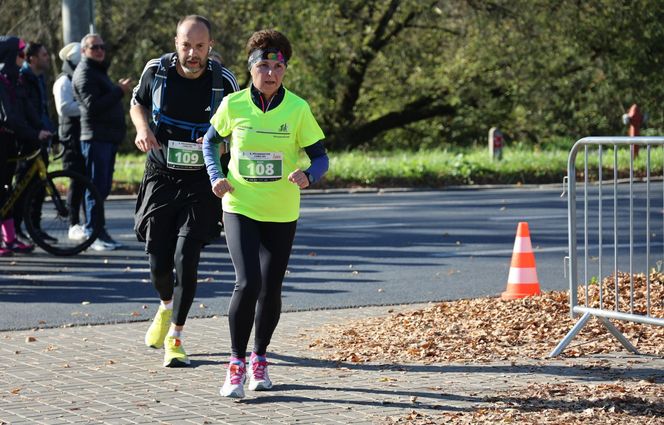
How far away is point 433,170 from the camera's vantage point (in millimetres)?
25594

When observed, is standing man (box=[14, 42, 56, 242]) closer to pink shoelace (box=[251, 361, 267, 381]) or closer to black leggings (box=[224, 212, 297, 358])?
black leggings (box=[224, 212, 297, 358])

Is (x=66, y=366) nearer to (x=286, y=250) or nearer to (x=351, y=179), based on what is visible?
(x=286, y=250)

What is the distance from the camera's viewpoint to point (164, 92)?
805 cm

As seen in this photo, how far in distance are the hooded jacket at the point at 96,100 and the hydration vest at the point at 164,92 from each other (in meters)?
5.85

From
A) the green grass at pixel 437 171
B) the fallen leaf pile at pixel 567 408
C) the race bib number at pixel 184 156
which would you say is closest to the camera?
the fallen leaf pile at pixel 567 408

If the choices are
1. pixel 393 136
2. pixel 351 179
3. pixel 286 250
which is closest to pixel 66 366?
pixel 286 250

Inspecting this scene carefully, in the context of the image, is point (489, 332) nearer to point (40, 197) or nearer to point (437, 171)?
point (40, 197)

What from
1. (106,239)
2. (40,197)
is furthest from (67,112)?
(106,239)

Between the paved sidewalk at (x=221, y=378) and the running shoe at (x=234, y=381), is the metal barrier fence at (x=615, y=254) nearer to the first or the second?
the paved sidewalk at (x=221, y=378)

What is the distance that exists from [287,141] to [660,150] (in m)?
2.44

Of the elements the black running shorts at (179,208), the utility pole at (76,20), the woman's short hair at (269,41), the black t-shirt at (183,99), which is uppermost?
the utility pole at (76,20)

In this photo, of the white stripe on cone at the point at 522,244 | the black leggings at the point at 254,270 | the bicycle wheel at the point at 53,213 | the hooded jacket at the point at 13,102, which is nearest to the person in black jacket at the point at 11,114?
the hooded jacket at the point at 13,102

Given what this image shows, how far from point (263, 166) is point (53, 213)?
7633 mm

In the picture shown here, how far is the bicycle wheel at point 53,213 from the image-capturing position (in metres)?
13.8
